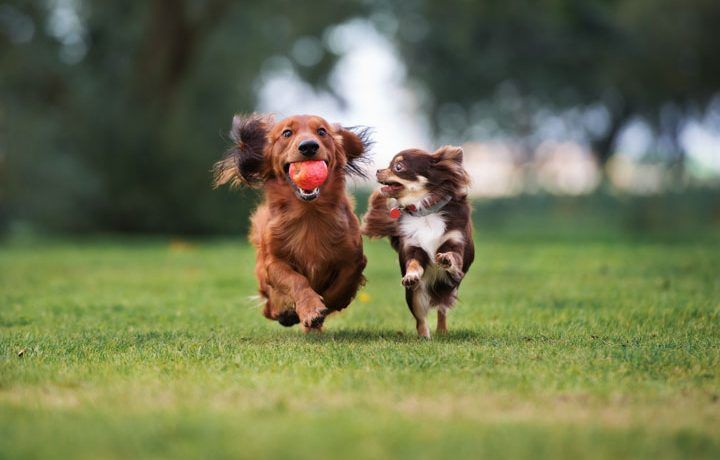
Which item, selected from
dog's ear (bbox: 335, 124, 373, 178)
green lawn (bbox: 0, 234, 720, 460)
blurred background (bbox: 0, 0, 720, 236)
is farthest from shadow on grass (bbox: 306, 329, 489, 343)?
blurred background (bbox: 0, 0, 720, 236)

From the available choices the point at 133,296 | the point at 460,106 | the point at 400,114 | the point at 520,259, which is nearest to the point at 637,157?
the point at 460,106

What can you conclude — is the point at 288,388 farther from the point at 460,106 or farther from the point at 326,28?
the point at 460,106

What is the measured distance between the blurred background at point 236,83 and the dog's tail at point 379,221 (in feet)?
34.3

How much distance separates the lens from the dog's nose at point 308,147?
556cm

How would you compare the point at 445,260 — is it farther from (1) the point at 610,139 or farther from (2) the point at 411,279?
(1) the point at 610,139

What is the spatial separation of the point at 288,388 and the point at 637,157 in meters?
33.1

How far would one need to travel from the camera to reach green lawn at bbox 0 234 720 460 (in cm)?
307

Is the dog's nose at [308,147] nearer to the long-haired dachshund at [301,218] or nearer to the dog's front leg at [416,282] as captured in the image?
the long-haired dachshund at [301,218]

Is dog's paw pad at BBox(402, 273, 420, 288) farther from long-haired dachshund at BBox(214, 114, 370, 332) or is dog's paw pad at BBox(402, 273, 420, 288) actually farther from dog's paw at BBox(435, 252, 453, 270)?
long-haired dachshund at BBox(214, 114, 370, 332)

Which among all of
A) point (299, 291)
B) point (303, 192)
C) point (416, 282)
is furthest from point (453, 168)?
point (299, 291)

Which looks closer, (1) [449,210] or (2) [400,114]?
(1) [449,210]

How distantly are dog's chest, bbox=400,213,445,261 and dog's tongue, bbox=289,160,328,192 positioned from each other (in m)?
0.59

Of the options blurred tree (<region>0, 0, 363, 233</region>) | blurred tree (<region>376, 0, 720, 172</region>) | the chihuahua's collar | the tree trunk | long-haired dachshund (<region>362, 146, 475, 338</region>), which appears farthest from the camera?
the tree trunk

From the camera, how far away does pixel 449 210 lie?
566 cm
